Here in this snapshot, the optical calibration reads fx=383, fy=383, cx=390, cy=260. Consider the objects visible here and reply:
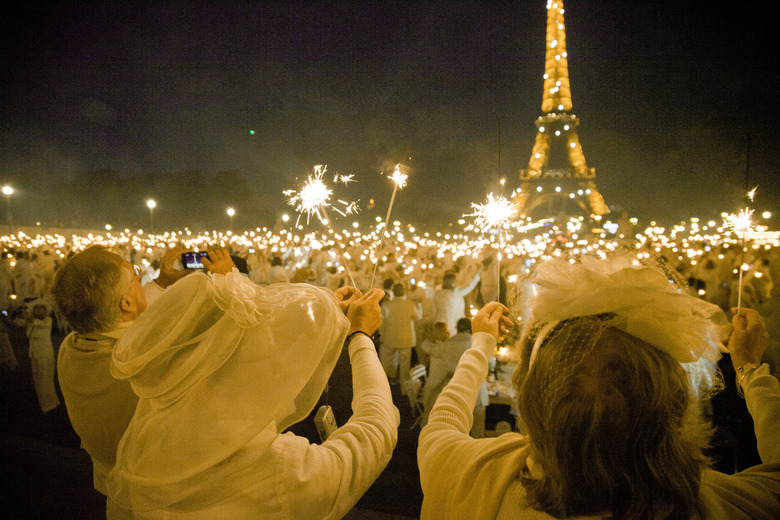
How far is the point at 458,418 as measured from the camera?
1.42 m

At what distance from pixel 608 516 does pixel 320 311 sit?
0.97 meters

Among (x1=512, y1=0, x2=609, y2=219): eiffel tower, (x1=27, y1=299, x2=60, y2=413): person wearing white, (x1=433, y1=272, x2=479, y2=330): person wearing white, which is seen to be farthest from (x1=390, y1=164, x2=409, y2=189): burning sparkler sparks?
(x1=512, y1=0, x2=609, y2=219): eiffel tower

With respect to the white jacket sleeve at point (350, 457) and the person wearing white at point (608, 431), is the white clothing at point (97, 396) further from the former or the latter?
the person wearing white at point (608, 431)

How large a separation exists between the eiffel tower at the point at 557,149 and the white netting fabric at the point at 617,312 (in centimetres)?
4668

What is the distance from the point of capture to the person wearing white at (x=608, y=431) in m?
0.92

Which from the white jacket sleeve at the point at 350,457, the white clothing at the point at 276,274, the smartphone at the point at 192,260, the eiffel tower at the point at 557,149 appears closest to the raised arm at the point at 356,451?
the white jacket sleeve at the point at 350,457

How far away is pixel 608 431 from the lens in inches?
35.8

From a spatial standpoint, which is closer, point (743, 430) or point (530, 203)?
point (743, 430)

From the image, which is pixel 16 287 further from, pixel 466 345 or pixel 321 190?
pixel 466 345

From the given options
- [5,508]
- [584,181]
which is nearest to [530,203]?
[584,181]

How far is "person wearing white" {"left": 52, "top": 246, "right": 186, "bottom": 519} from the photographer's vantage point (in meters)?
1.80

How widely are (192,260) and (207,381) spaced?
239cm

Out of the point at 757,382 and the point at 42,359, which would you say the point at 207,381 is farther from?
the point at 42,359

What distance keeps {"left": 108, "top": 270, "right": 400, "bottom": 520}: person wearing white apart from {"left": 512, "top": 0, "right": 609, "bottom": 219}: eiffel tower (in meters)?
46.9
